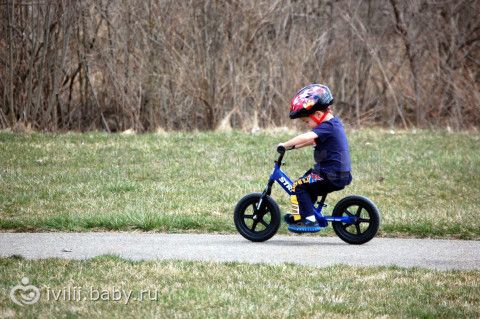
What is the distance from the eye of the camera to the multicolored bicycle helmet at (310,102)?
8.26 m

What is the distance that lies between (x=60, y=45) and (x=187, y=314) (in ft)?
40.7

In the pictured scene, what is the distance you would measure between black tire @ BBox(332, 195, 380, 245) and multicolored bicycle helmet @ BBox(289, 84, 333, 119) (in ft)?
3.05

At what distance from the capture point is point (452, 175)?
512 inches

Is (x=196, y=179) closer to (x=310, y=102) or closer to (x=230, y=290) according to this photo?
(x=310, y=102)

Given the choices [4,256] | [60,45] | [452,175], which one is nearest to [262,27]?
[60,45]

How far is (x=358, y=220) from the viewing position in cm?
843

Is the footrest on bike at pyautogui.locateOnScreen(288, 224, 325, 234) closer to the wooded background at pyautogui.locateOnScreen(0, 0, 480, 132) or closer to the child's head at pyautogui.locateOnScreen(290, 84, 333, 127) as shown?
the child's head at pyautogui.locateOnScreen(290, 84, 333, 127)

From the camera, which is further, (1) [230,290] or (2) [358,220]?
(2) [358,220]

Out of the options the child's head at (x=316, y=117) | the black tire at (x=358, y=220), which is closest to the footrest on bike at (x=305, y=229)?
the black tire at (x=358, y=220)

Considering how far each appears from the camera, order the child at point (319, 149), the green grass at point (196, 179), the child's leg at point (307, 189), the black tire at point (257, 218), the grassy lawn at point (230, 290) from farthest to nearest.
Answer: the green grass at point (196, 179), the black tire at point (257, 218), the child's leg at point (307, 189), the child at point (319, 149), the grassy lawn at point (230, 290)

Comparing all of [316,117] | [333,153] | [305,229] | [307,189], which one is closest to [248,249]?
[305,229]

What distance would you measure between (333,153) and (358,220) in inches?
28.5

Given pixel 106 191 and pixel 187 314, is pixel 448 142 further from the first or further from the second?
pixel 187 314

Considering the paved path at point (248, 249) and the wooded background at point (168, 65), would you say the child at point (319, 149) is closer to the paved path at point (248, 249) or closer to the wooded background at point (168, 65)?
the paved path at point (248, 249)
